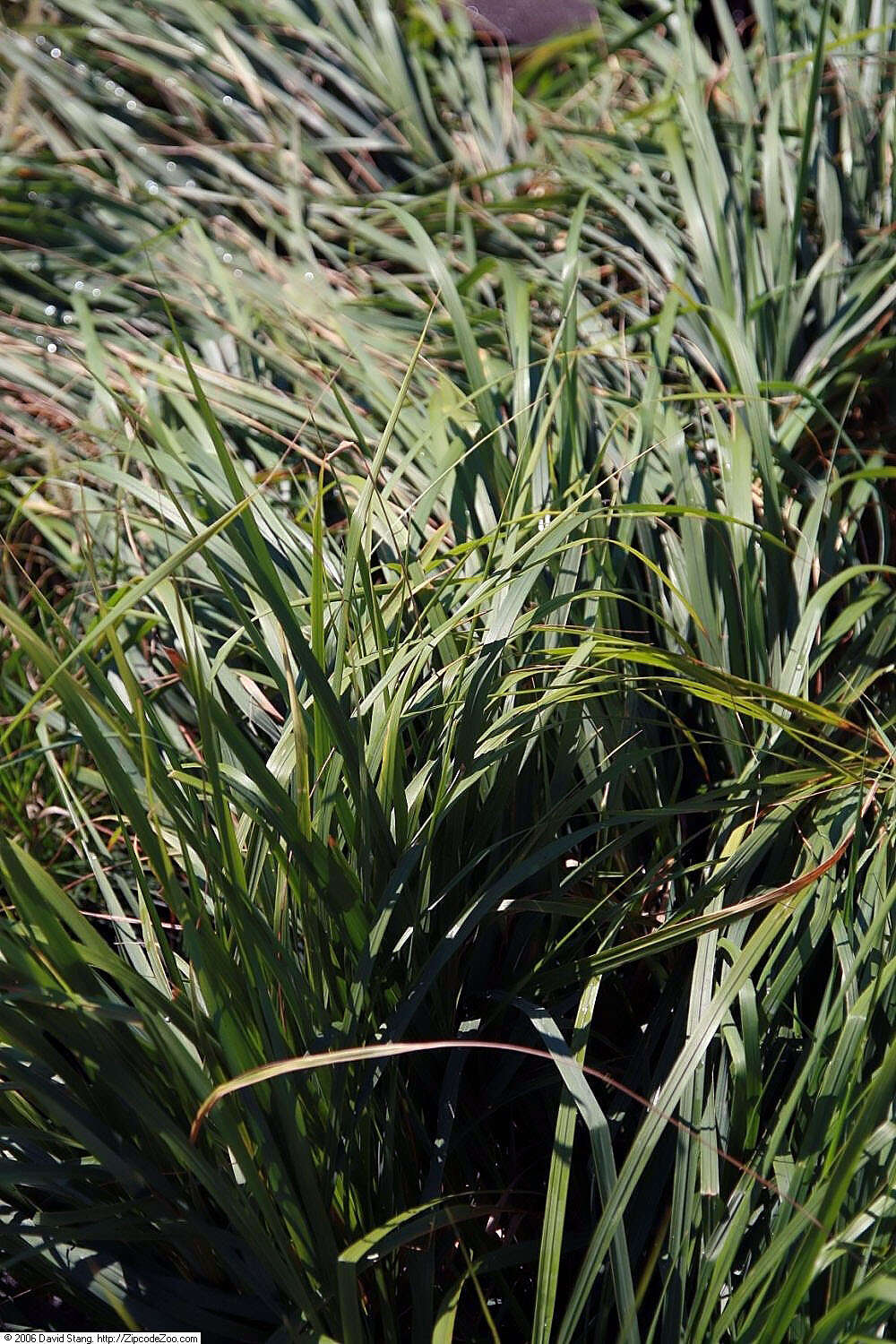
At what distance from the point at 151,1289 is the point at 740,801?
661 mm

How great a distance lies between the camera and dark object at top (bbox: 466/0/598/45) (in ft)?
7.82

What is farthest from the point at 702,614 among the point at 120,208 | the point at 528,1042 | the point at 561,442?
the point at 120,208

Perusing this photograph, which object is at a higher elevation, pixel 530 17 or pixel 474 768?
pixel 530 17

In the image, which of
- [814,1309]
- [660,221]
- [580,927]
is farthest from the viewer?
[660,221]

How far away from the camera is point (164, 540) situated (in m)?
1.40

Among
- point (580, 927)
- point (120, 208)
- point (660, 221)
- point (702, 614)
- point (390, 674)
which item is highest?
point (120, 208)

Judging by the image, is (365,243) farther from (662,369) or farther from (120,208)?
(662,369)

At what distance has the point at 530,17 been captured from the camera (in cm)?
243

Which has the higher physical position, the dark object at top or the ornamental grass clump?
the dark object at top

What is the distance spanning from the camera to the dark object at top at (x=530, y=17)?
238 cm

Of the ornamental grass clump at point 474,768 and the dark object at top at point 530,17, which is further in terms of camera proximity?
the dark object at top at point 530,17

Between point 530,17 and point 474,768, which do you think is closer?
point 474,768

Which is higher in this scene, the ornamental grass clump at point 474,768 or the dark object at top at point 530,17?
the dark object at top at point 530,17

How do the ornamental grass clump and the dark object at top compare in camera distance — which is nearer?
the ornamental grass clump
